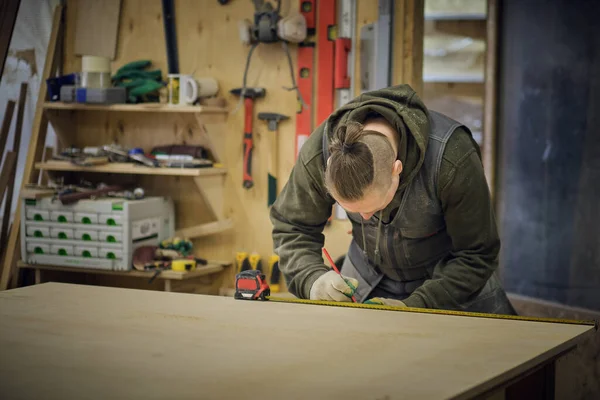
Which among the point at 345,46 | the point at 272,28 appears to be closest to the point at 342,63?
the point at 345,46

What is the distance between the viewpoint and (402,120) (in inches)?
89.2

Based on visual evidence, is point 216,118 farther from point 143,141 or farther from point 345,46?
point 345,46

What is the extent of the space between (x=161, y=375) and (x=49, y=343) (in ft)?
1.17

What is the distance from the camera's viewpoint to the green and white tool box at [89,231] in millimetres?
4336

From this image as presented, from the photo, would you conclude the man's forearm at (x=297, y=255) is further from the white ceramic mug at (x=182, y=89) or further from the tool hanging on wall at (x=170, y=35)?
the tool hanging on wall at (x=170, y=35)

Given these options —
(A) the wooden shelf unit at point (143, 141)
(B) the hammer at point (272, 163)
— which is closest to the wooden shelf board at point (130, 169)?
(A) the wooden shelf unit at point (143, 141)

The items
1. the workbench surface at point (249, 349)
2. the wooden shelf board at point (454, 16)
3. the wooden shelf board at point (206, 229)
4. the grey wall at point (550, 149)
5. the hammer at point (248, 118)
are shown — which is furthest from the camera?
the wooden shelf board at point (454, 16)

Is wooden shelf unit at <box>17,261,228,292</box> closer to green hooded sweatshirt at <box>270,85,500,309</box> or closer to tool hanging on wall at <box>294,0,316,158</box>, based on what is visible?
tool hanging on wall at <box>294,0,316,158</box>

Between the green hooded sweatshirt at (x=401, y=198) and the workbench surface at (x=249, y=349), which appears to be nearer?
the workbench surface at (x=249, y=349)

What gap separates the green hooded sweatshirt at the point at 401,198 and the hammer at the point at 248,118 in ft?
6.34

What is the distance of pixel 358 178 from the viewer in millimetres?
2068

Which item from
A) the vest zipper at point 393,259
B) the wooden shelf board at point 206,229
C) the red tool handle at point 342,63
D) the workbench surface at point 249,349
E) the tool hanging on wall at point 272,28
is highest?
the tool hanging on wall at point 272,28

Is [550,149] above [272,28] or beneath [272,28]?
beneath

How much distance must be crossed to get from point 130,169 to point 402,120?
245 cm
